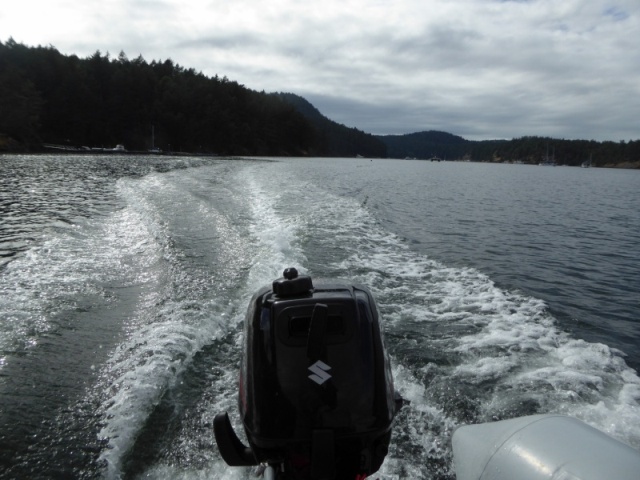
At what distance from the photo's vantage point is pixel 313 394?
8.70 feet

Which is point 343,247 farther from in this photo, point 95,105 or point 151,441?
point 95,105

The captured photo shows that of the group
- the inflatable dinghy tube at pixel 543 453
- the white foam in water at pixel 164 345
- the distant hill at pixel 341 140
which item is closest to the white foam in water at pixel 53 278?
the white foam in water at pixel 164 345

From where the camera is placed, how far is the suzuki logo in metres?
2.65

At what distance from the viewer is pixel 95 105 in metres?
81.8

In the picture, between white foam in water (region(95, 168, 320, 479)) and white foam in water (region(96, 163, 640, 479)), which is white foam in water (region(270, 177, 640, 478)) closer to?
white foam in water (region(96, 163, 640, 479))

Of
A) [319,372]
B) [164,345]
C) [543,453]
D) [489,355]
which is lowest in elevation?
[489,355]

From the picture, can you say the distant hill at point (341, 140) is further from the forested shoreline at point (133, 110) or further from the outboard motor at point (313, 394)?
the outboard motor at point (313, 394)

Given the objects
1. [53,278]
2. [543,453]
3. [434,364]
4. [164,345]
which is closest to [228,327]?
[164,345]

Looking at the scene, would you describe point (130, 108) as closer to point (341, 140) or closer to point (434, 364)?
point (434, 364)

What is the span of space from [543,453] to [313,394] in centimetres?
119

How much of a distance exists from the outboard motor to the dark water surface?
2.78ft

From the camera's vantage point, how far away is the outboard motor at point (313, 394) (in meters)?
2.60

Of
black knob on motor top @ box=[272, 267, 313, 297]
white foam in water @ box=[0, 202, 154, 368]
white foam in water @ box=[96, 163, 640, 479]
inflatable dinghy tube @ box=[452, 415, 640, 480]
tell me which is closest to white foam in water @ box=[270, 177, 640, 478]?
white foam in water @ box=[96, 163, 640, 479]

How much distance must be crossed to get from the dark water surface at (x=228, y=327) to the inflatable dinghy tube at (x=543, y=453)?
2.77ft
